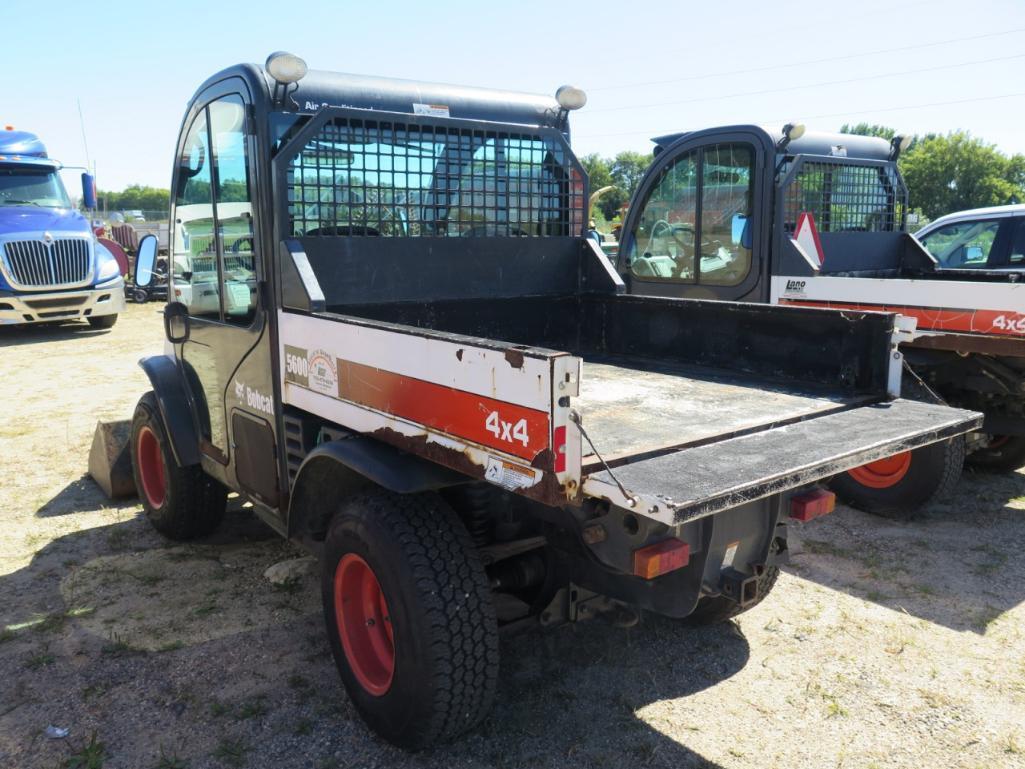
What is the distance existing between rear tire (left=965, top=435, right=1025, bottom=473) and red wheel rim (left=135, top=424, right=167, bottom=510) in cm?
535

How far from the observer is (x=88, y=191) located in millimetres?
14117

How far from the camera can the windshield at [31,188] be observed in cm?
1270

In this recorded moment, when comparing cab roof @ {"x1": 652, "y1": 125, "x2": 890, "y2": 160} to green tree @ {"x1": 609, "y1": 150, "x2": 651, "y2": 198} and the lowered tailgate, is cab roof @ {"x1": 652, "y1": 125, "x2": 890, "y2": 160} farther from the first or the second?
green tree @ {"x1": 609, "y1": 150, "x2": 651, "y2": 198}

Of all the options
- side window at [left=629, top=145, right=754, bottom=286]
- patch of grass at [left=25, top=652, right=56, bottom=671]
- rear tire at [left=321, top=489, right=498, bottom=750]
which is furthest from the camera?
side window at [left=629, top=145, right=754, bottom=286]

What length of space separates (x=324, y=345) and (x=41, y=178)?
40.4ft

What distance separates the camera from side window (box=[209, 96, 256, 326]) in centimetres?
361

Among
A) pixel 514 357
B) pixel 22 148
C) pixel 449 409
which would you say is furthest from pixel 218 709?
pixel 22 148

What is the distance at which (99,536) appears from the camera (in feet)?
15.8

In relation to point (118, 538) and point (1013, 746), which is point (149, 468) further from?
point (1013, 746)

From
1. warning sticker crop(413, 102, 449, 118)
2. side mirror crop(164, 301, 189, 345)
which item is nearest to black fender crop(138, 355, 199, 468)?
side mirror crop(164, 301, 189, 345)

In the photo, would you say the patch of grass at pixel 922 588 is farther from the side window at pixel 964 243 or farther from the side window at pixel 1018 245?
the side window at pixel 964 243

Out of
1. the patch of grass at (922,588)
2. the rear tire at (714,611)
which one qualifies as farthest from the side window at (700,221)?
the rear tire at (714,611)

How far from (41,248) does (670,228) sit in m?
10.0

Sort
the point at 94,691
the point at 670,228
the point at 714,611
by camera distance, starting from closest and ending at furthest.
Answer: the point at 94,691 → the point at 714,611 → the point at 670,228
